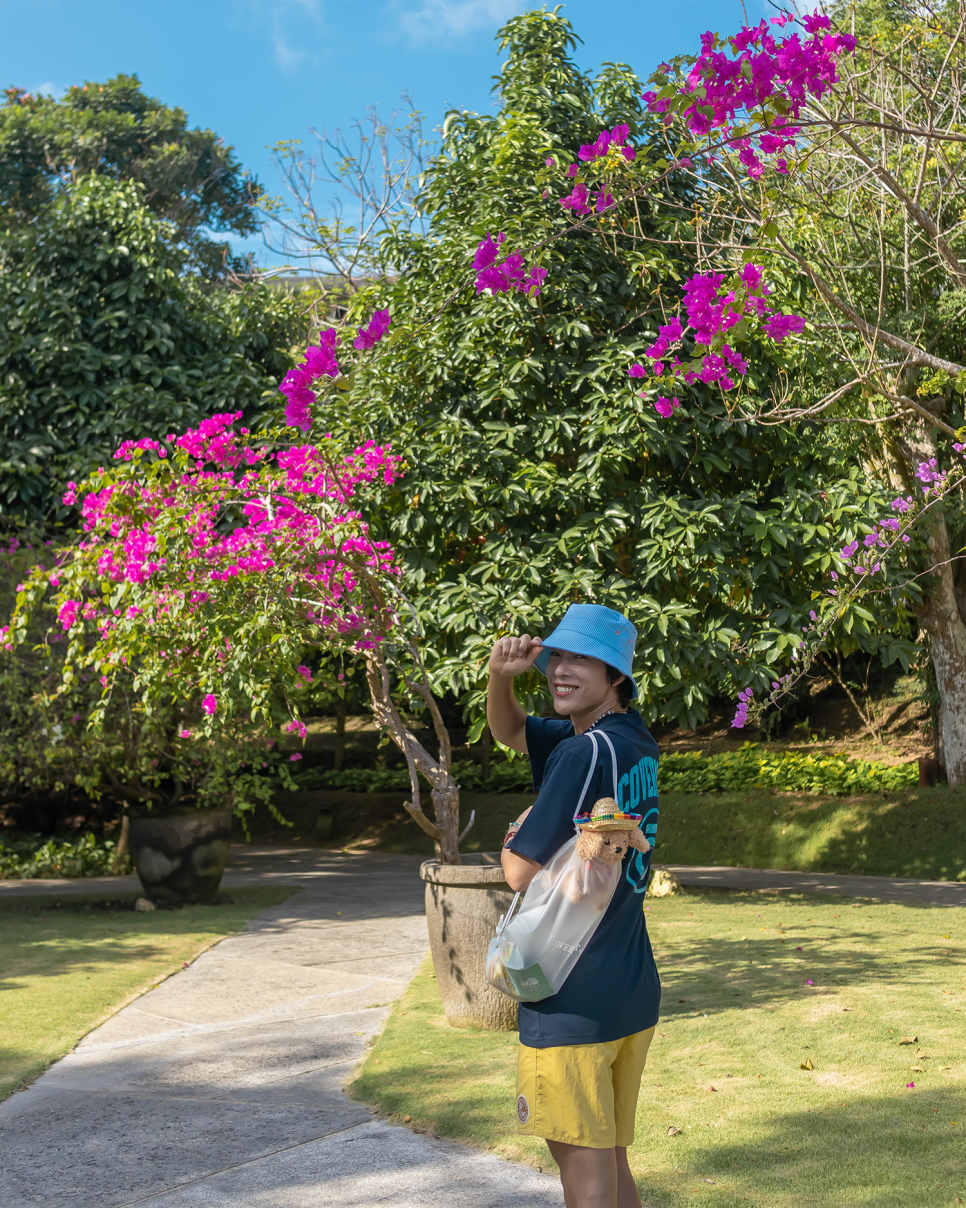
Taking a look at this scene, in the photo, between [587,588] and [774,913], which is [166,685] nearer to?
[587,588]

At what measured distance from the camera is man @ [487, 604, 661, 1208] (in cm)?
244

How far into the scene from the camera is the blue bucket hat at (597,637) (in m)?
2.71

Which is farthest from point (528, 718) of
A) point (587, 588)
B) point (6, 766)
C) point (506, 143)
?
point (6, 766)

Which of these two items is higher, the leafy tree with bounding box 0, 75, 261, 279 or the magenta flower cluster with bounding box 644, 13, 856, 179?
the leafy tree with bounding box 0, 75, 261, 279

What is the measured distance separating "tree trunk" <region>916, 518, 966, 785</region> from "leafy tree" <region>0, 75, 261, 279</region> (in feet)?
50.6

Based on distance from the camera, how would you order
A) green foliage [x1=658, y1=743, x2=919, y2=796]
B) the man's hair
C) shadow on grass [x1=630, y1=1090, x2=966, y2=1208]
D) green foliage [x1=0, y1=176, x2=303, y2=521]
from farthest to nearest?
1. green foliage [x1=658, y1=743, x2=919, y2=796]
2. green foliage [x1=0, y1=176, x2=303, y2=521]
3. shadow on grass [x1=630, y1=1090, x2=966, y2=1208]
4. the man's hair

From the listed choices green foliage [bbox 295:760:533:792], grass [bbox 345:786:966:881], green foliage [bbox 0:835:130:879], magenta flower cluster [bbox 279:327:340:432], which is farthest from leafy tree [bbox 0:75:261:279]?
magenta flower cluster [bbox 279:327:340:432]

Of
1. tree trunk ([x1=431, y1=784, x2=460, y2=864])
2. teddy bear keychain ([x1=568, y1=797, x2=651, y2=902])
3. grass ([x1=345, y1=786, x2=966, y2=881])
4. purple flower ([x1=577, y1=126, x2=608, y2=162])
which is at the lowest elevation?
grass ([x1=345, y1=786, x2=966, y2=881])

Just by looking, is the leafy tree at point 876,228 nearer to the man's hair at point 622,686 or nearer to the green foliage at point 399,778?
the man's hair at point 622,686

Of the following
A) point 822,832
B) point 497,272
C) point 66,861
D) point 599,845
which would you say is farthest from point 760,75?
point 66,861

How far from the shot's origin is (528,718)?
2.95 m

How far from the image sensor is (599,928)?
251 cm

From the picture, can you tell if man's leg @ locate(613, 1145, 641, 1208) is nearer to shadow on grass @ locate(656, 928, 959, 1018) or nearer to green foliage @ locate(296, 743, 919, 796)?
shadow on grass @ locate(656, 928, 959, 1018)

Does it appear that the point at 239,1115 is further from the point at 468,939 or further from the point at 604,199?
Result: the point at 604,199
